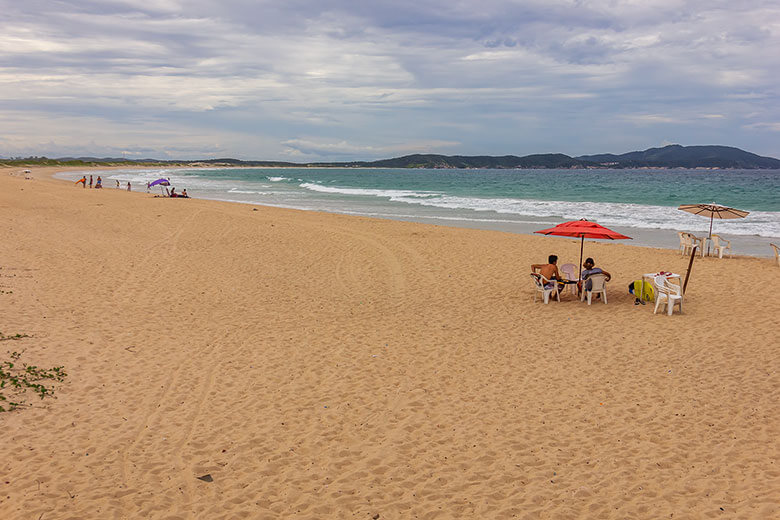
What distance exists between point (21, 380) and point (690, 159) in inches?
7644

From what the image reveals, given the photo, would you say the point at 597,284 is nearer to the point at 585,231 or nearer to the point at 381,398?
the point at 585,231

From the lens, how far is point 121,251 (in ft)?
49.1

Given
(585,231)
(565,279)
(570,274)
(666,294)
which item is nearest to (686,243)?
(570,274)

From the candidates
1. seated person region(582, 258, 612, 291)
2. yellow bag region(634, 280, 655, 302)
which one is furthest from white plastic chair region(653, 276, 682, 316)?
seated person region(582, 258, 612, 291)

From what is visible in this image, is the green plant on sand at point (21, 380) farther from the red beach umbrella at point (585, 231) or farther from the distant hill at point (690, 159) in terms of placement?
the distant hill at point (690, 159)

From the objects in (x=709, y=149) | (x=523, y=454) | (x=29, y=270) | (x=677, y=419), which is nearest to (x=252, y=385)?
(x=523, y=454)

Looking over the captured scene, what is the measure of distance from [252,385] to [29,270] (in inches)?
324

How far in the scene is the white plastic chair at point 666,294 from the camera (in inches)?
377

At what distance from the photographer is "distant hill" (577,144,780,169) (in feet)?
511

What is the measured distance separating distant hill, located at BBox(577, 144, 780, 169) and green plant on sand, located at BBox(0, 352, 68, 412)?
178485 millimetres

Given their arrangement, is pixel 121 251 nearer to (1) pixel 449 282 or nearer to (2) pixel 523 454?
(1) pixel 449 282

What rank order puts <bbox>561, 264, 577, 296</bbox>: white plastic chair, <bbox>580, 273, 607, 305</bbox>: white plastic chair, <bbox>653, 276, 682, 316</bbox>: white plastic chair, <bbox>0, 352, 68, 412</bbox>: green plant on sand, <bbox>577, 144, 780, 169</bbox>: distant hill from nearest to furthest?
<bbox>0, 352, 68, 412</bbox>: green plant on sand
<bbox>653, 276, 682, 316</bbox>: white plastic chair
<bbox>580, 273, 607, 305</bbox>: white plastic chair
<bbox>561, 264, 577, 296</bbox>: white plastic chair
<bbox>577, 144, 780, 169</bbox>: distant hill

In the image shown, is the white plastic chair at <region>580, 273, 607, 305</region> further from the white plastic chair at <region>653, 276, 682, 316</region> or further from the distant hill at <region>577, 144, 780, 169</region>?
the distant hill at <region>577, 144, 780, 169</region>

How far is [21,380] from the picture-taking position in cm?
622
